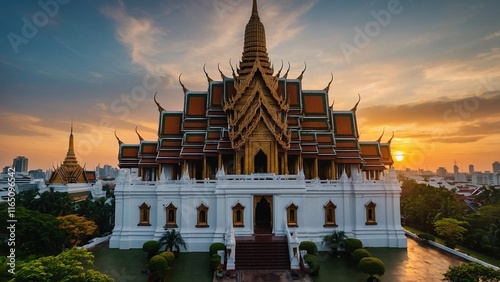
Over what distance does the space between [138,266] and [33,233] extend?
613 cm

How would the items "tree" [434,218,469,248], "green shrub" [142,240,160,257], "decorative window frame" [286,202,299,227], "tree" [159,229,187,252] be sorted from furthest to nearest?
"tree" [434,218,469,248]
"decorative window frame" [286,202,299,227]
"tree" [159,229,187,252]
"green shrub" [142,240,160,257]

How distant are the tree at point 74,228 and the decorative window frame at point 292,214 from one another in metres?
12.4

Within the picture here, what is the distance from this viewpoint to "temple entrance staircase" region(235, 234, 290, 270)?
1723 centimetres

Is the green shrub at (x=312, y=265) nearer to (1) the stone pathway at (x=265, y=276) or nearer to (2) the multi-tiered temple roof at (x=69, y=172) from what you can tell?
(1) the stone pathway at (x=265, y=276)

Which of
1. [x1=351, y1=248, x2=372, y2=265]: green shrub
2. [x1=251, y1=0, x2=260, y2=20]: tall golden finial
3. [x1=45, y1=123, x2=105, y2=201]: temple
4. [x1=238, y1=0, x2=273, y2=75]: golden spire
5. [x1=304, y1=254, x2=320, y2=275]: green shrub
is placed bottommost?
[x1=304, y1=254, x2=320, y2=275]: green shrub

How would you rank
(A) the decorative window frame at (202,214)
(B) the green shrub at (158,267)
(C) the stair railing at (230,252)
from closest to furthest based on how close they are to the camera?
(B) the green shrub at (158,267), (C) the stair railing at (230,252), (A) the decorative window frame at (202,214)

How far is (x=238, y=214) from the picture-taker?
20.6 m

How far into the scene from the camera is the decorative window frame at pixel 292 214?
20562mm

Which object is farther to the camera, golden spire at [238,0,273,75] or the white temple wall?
golden spire at [238,0,273,75]

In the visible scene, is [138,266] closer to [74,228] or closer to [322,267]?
[74,228]

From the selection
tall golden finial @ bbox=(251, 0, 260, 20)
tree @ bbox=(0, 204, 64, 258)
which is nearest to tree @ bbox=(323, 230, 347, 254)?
tree @ bbox=(0, 204, 64, 258)

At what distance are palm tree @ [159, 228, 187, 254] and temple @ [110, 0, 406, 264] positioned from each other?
63 cm

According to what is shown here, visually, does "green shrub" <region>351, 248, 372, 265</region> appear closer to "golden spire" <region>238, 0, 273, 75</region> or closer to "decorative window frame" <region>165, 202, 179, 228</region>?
"decorative window frame" <region>165, 202, 179, 228</region>

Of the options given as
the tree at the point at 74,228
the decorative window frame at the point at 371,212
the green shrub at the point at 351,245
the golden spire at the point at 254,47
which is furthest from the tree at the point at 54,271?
the golden spire at the point at 254,47
